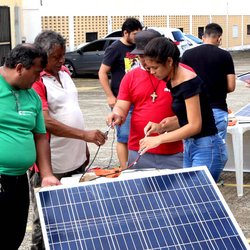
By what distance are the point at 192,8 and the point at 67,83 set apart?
33.8m

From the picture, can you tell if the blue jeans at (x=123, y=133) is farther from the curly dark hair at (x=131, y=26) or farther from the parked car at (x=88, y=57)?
the parked car at (x=88, y=57)

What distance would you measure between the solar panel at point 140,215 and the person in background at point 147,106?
1205 mm

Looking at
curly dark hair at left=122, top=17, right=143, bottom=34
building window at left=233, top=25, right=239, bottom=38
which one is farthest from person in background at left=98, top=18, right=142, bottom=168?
building window at left=233, top=25, right=239, bottom=38

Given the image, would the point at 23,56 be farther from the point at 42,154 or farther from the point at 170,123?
the point at 170,123

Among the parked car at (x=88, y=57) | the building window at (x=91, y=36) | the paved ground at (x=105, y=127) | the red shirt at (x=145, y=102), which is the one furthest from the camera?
the building window at (x=91, y=36)

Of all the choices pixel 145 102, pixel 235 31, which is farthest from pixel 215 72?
pixel 235 31

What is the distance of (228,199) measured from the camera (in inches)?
282

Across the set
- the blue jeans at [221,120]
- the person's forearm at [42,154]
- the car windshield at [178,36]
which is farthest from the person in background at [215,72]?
the car windshield at [178,36]

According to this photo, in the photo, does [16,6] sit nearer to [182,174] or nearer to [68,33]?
[68,33]

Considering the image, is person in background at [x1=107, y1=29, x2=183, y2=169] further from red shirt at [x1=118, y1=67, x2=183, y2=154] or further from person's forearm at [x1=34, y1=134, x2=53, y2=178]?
person's forearm at [x1=34, y1=134, x2=53, y2=178]

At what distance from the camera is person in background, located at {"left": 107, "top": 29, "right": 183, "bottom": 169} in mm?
4828

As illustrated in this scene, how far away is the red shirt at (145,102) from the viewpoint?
482 centimetres

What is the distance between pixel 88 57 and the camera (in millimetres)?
22625

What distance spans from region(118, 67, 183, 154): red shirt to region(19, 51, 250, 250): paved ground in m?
1.58
